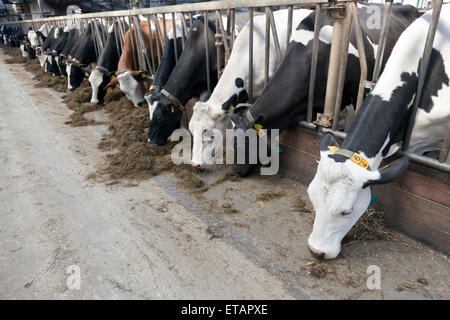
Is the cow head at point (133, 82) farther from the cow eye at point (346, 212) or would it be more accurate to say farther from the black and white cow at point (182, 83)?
the cow eye at point (346, 212)

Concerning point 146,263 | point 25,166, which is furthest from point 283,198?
point 25,166

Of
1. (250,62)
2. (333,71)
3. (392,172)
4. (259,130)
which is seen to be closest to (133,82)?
(250,62)

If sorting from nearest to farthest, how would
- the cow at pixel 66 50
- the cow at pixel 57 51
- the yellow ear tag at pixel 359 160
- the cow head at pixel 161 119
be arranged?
the yellow ear tag at pixel 359 160, the cow head at pixel 161 119, the cow at pixel 66 50, the cow at pixel 57 51

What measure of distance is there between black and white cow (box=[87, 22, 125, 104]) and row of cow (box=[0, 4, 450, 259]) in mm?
1280

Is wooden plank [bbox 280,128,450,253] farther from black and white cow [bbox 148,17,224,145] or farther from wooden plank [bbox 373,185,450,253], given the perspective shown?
black and white cow [bbox 148,17,224,145]

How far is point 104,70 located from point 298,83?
5335mm

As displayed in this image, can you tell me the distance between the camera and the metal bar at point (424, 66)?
225cm

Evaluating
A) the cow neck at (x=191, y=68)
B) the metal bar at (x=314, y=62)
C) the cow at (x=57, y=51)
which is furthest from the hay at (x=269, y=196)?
the cow at (x=57, y=51)

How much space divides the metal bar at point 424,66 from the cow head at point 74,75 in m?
8.35

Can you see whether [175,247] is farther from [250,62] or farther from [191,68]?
[191,68]

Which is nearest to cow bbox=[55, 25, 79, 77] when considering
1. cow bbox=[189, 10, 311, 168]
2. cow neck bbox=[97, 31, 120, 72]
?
cow neck bbox=[97, 31, 120, 72]

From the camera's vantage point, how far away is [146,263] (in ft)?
8.20

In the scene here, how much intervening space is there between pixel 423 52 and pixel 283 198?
180 cm
